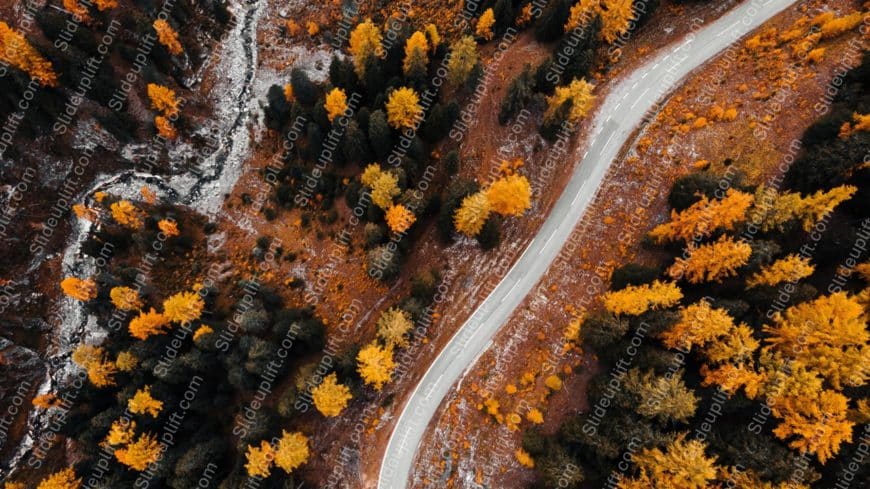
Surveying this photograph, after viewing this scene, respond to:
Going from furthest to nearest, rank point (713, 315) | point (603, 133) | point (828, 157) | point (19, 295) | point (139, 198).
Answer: point (139, 198), point (19, 295), point (603, 133), point (828, 157), point (713, 315)

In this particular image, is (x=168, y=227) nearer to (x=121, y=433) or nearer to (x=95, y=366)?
(x=95, y=366)

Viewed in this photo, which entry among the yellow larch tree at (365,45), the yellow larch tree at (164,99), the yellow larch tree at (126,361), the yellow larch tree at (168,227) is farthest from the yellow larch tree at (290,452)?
the yellow larch tree at (164,99)

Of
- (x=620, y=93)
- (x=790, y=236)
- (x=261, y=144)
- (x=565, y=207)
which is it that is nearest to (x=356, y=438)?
(x=565, y=207)

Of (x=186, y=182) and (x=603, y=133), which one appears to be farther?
(x=186, y=182)

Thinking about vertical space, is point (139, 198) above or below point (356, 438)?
above

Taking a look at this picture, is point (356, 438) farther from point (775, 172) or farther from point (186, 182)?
point (775, 172)

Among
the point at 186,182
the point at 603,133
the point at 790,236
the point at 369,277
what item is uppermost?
the point at 603,133

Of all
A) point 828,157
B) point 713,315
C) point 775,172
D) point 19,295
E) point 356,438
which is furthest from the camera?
point 19,295
